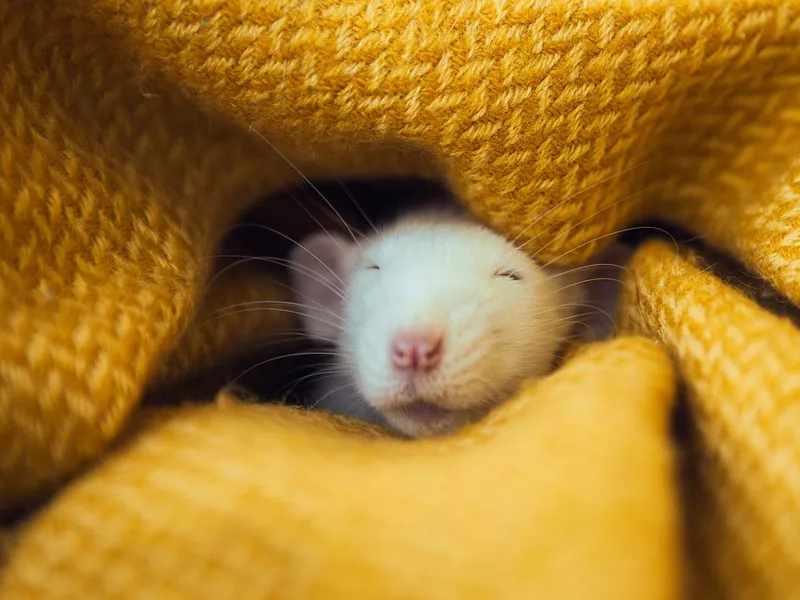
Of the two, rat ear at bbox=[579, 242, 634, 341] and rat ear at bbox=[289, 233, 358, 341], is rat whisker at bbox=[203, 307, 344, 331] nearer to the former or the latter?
rat ear at bbox=[289, 233, 358, 341]

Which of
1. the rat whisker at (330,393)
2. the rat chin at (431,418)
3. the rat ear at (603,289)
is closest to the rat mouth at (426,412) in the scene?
Result: the rat chin at (431,418)

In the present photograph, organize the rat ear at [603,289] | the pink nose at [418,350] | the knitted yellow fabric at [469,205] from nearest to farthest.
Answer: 1. the knitted yellow fabric at [469,205]
2. the pink nose at [418,350]
3. the rat ear at [603,289]

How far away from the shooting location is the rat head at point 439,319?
78cm

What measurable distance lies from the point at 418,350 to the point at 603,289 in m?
0.39

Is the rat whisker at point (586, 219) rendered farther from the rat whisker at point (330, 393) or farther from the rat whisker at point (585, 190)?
the rat whisker at point (330, 393)

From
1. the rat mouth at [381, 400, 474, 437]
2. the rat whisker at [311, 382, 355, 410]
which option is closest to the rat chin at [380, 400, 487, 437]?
the rat mouth at [381, 400, 474, 437]

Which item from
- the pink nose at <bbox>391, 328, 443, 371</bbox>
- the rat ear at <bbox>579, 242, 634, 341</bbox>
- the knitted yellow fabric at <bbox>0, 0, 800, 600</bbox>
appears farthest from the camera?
the rat ear at <bbox>579, 242, 634, 341</bbox>

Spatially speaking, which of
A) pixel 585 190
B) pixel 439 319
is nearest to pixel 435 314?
pixel 439 319

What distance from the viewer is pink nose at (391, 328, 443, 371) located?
0.77 metres

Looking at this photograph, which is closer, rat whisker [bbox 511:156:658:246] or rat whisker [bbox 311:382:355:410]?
rat whisker [bbox 511:156:658:246]

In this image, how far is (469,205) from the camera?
88 cm

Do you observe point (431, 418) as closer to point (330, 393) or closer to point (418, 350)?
point (418, 350)

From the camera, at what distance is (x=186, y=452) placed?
582 millimetres

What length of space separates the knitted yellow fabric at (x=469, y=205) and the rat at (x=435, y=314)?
0.22 feet
